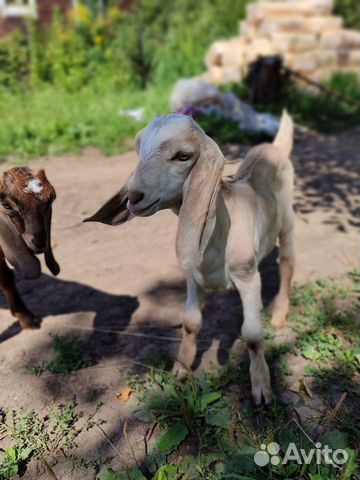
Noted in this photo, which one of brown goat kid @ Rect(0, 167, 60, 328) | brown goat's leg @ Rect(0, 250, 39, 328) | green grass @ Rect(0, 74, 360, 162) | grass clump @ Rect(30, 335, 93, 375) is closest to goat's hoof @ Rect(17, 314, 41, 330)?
brown goat's leg @ Rect(0, 250, 39, 328)

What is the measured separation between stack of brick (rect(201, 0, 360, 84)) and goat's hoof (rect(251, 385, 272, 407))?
9141 millimetres

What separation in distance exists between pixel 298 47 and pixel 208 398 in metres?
9.76

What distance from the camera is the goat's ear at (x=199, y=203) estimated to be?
1.89m

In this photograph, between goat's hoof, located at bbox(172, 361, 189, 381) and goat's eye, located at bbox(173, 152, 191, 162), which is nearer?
goat's eye, located at bbox(173, 152, 191, 162)

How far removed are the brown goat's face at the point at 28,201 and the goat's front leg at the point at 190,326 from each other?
84 centimetres

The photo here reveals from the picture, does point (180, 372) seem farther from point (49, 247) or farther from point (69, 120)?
point (69, 120)

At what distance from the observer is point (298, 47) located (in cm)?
1039

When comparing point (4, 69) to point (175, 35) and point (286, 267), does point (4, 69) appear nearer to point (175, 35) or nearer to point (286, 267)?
point (175, 35)

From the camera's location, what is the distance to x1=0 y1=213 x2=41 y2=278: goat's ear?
7.88 feet

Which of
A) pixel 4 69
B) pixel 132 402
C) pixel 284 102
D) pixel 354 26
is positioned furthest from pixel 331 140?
pixel 354 26

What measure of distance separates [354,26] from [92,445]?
17211 mm

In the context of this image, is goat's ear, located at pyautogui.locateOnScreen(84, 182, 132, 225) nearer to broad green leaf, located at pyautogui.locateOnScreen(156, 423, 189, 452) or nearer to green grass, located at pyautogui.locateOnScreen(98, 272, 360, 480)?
green grass, located at pyautogui.locateOnScreen(98, 272, 360, 480)

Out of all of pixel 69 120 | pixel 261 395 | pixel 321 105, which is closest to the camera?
pixel 261 395

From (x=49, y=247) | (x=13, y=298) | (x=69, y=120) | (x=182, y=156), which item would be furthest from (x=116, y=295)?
(x=69, y=120)
